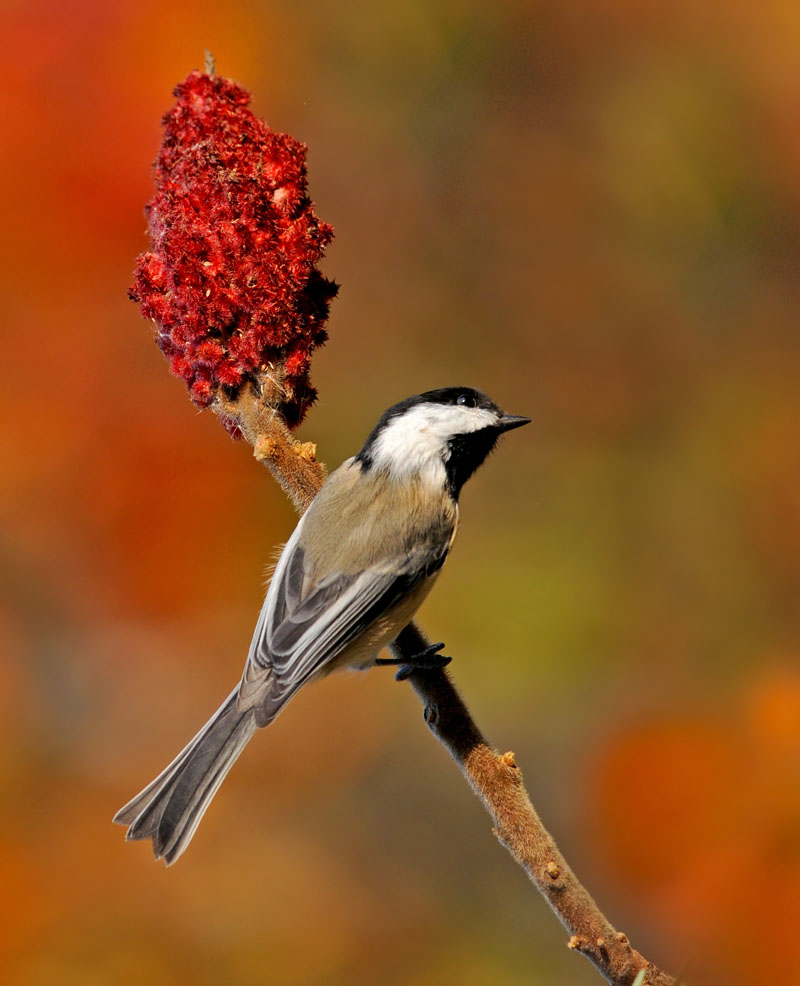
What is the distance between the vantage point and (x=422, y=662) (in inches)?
46.1

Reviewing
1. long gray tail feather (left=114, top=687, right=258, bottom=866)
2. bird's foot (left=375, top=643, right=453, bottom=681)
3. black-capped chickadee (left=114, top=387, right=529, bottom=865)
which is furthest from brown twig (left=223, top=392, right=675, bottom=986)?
long gray tail feather (left=114, top=687, right=258, bottom=866)

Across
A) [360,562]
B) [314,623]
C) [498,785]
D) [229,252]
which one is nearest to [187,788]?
[314,623]

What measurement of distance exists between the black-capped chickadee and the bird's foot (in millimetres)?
172

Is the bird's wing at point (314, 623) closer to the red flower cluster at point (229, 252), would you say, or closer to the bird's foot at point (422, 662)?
the bird's foot at point (422, 662)

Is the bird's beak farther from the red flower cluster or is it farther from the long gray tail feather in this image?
the long gray tail feather

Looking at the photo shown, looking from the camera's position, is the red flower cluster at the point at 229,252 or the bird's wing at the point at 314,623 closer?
the red flower cluster at the point at 229,252

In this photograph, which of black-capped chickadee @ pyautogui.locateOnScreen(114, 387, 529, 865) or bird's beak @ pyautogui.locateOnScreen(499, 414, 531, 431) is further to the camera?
bird's beak @ pyautogui.locateOnScreen(499, 414, 531, 431)

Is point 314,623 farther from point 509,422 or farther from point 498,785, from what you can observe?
point 498,785

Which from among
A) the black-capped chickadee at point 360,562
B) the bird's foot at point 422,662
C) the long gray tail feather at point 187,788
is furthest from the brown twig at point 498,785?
the long gray tail feather at point 187,788

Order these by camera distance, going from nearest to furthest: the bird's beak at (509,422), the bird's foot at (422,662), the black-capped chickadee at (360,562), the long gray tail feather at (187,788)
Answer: the bird's foot at (422,662) < the long gray tail feather at (187,788) < the black-capped chickadee at (360,562) < the bird's beak at (509,422)

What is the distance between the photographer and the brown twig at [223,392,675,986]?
2.70 feet

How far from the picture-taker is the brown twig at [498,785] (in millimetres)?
823

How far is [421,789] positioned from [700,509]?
1198mm

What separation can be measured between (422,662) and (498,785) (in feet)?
0.84
